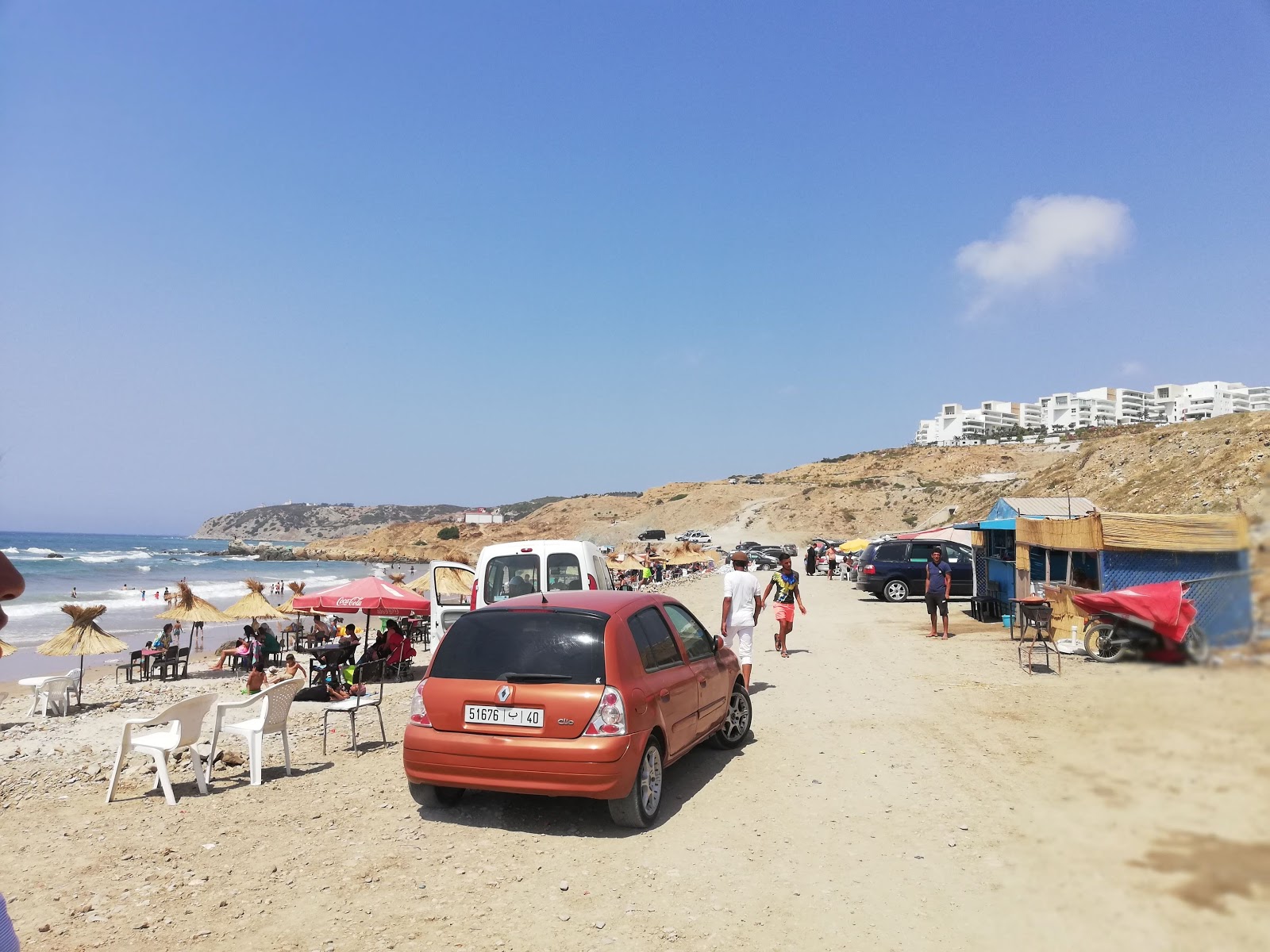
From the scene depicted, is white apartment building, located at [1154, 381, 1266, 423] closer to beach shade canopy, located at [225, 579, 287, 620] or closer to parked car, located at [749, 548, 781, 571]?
parked car, located at [749, 548, 781, 571]

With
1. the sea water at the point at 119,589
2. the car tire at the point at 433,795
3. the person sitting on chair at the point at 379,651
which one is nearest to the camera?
the car tire at the point at 433,795

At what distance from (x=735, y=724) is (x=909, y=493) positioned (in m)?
90.9

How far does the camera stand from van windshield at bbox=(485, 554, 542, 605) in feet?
37.4

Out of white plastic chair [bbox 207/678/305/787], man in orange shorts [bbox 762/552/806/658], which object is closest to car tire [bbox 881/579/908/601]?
man in orange shorts [bbox 762/552/806/658]

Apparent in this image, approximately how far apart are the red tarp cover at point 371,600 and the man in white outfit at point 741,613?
7198 mm

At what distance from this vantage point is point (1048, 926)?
4.54ft

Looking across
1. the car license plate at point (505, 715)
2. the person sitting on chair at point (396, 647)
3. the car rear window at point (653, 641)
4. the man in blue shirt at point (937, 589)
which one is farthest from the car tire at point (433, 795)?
the man in blue shirt at point (937, 589)

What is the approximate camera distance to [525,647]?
5.87 m

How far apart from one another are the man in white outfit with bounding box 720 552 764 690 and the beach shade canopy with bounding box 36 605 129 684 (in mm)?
11193

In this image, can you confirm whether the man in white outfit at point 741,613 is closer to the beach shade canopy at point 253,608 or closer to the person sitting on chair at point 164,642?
the beach shade canopy at point 253,608

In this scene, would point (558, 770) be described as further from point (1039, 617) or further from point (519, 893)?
point (1039, 617)

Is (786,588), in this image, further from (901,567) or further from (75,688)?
(75,688)

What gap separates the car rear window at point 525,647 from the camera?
570cm

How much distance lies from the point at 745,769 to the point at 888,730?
1.93 m
